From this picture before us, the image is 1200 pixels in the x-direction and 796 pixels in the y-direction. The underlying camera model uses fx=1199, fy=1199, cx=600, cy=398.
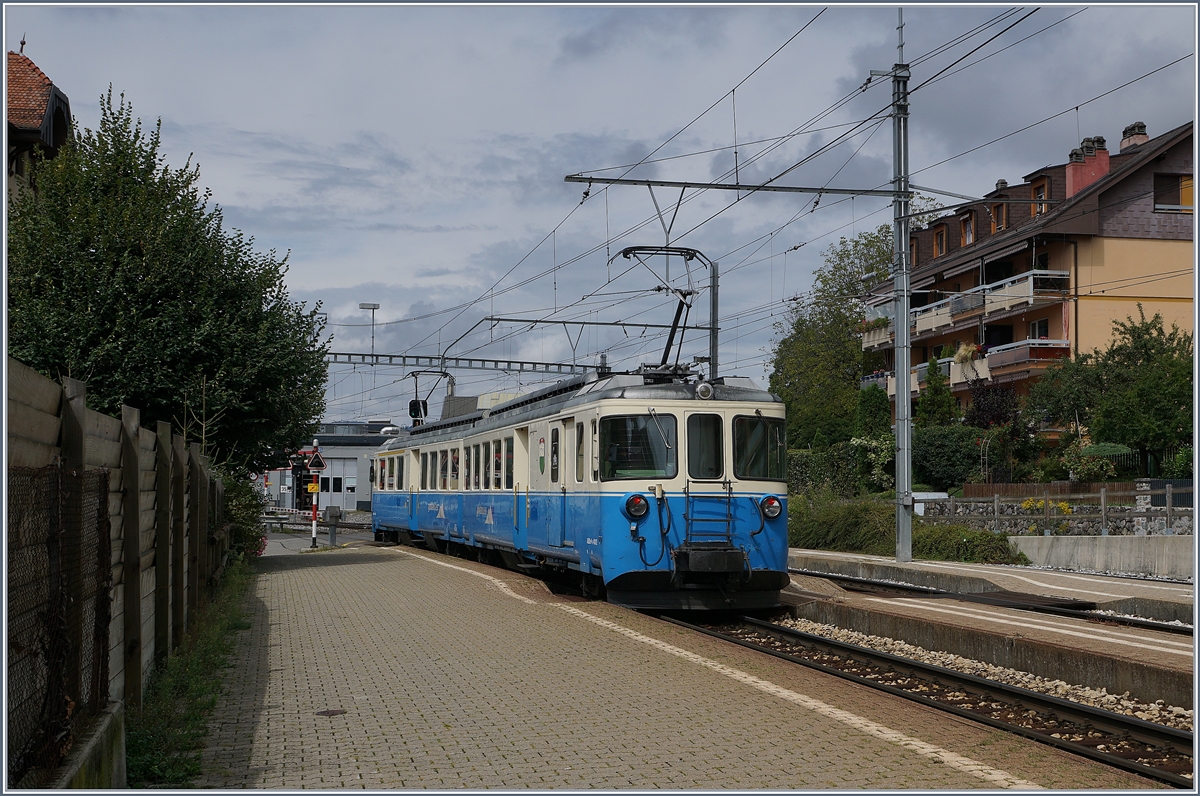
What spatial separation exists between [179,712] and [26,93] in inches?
982

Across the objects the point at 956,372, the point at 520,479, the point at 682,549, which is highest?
the point at 956,372

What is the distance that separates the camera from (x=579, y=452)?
1476cm

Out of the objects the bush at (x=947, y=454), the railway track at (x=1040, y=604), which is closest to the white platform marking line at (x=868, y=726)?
the railway track at (x=1040, y=604)

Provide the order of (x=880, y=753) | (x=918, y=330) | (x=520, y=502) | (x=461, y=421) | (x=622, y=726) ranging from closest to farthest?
1. (x=880, y=753)
2. (x=622, y=726)
3. (x=520, y=502)
4. (x=461, y=421)
5. (x=918, y=330)

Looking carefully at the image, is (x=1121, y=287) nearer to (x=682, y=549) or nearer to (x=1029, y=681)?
(x=682, y=549)

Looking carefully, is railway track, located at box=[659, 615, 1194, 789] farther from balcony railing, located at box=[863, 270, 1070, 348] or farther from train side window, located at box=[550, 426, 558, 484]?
balcony railing, located at box=[863, 270, 1070, 348]

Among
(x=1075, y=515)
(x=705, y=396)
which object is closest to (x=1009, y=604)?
(x=705, y=396)

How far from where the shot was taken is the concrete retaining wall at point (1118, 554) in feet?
70.3

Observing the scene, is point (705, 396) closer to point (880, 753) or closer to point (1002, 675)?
point (1002, 675)

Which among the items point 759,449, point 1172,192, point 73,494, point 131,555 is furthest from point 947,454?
point 73,494

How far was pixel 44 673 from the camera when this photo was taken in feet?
15.3

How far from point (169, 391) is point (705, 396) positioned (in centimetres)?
1046

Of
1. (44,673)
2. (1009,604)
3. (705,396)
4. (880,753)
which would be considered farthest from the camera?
(1009,604)

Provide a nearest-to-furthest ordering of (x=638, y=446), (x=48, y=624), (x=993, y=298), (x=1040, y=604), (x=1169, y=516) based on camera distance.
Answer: (x=48, y=624)
(x=638, y=446)
(x=1040, y=604)
(x=1169, y=516)
(x=993, y=298)
